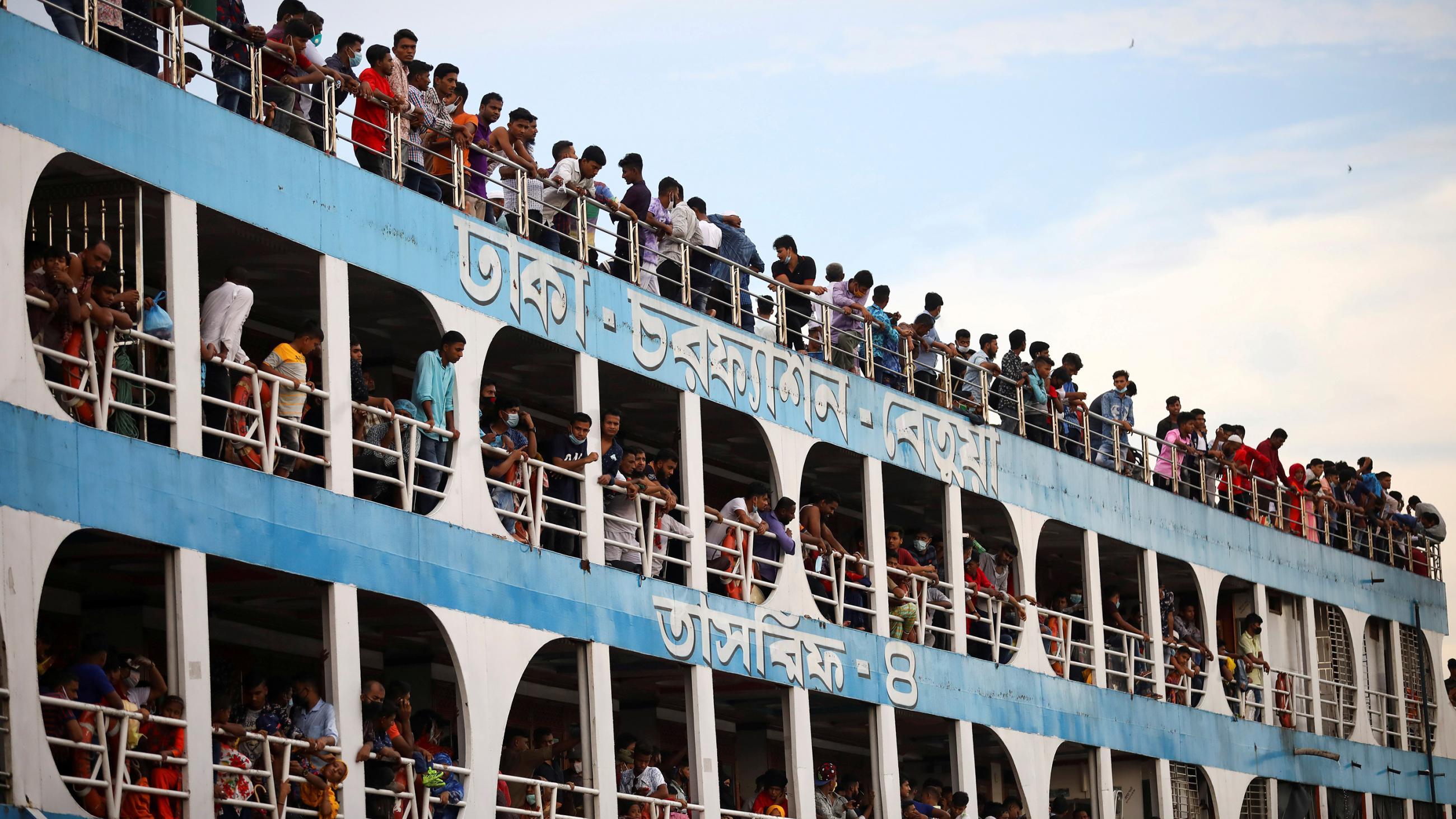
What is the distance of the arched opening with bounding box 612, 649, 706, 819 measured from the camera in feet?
65.5

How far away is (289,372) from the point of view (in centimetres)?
1678

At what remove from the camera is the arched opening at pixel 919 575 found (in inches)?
945

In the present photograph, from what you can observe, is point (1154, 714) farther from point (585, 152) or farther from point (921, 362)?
point (585, 152)

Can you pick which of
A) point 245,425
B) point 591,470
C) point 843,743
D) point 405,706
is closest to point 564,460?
point 591,470

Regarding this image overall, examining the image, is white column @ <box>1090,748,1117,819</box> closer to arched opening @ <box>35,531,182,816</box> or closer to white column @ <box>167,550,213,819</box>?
arched opening @ <box>35,531,182,816</box>

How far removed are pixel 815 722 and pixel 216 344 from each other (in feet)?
36.9

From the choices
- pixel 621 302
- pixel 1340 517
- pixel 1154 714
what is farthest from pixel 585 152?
pixel 1340 517

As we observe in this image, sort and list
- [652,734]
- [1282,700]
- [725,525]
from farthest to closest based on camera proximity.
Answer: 1. [1282,700]
2. [652,734]
3. [725,525]

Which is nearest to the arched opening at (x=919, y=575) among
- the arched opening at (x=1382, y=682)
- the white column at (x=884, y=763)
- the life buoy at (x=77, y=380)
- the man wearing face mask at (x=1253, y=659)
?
the white column at (x=884, y=763)

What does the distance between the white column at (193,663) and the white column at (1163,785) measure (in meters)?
15.0

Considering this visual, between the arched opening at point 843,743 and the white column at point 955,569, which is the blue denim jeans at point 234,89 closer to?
the arched opening at point 843,743

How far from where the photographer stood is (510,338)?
20.1 m

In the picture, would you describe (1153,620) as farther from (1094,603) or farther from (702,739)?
(702,739)

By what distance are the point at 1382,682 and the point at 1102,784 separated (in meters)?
8.34
